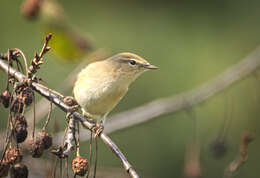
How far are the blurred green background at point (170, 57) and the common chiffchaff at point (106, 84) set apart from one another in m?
2.38

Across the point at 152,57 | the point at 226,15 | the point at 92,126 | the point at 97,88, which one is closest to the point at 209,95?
the point at 97,88

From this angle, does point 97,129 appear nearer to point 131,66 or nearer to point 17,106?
point 17,106

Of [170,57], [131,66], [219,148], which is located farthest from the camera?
[170,57]

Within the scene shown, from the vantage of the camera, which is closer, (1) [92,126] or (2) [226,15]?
(1) [92,126]

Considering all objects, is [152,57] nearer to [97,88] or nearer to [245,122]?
[245,122]

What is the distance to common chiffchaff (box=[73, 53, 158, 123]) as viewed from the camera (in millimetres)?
3589

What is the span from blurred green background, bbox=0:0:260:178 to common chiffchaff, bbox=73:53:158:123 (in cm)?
238

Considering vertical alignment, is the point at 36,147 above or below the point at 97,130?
above

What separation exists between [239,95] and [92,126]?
4.31 m

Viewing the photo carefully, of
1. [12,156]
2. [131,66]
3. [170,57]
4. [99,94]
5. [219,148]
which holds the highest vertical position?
[12,156]

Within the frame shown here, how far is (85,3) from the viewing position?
6871 mm

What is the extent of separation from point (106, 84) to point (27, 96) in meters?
1.46

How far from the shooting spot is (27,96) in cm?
220

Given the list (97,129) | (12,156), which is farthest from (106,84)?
(12,156)
